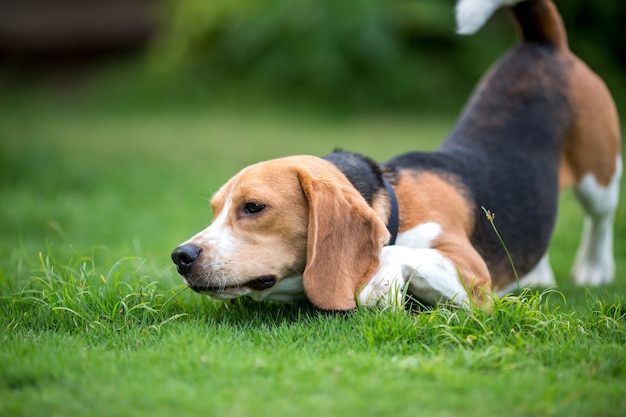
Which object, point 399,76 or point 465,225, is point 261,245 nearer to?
point 465,225

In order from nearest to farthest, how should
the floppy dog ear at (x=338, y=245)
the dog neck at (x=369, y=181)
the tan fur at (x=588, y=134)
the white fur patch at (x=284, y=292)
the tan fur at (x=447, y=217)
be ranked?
the floppy dog ear at (x=338, y=245) → the white fur patch at (x=284, y=292) → the tan fur at (x=447, y=217) → the dog neck at (x=369, y=181) → the tan fur at (x=588, y=134)

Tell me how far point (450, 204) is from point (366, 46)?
477 inches

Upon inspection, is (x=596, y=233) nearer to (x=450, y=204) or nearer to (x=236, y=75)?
(x=450, y=204)

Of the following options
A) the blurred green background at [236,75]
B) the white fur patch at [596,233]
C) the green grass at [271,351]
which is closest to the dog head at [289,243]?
the green grass at [271,351]

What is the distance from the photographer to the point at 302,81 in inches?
685

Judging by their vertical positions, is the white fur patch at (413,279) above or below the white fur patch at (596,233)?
above

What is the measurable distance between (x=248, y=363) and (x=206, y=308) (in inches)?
43.7

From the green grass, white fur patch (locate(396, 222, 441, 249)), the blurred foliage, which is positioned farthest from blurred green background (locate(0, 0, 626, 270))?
white fur patch (locate(396, 222, 441, 249))

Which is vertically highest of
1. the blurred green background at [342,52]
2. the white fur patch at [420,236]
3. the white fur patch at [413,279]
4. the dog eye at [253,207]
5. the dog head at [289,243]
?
the blurred green background at [342,52]

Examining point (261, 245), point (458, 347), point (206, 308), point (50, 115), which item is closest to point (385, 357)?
point (458, 347)

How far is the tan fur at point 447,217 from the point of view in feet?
15.4

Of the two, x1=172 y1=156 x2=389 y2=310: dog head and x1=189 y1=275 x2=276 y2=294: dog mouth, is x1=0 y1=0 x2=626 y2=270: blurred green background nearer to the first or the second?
x1=172 y1=156 x2=389 y2=310: dog head

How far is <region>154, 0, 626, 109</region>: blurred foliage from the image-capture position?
16719 millimetres

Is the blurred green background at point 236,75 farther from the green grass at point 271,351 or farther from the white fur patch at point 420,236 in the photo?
the white fur patch at point 420,236
